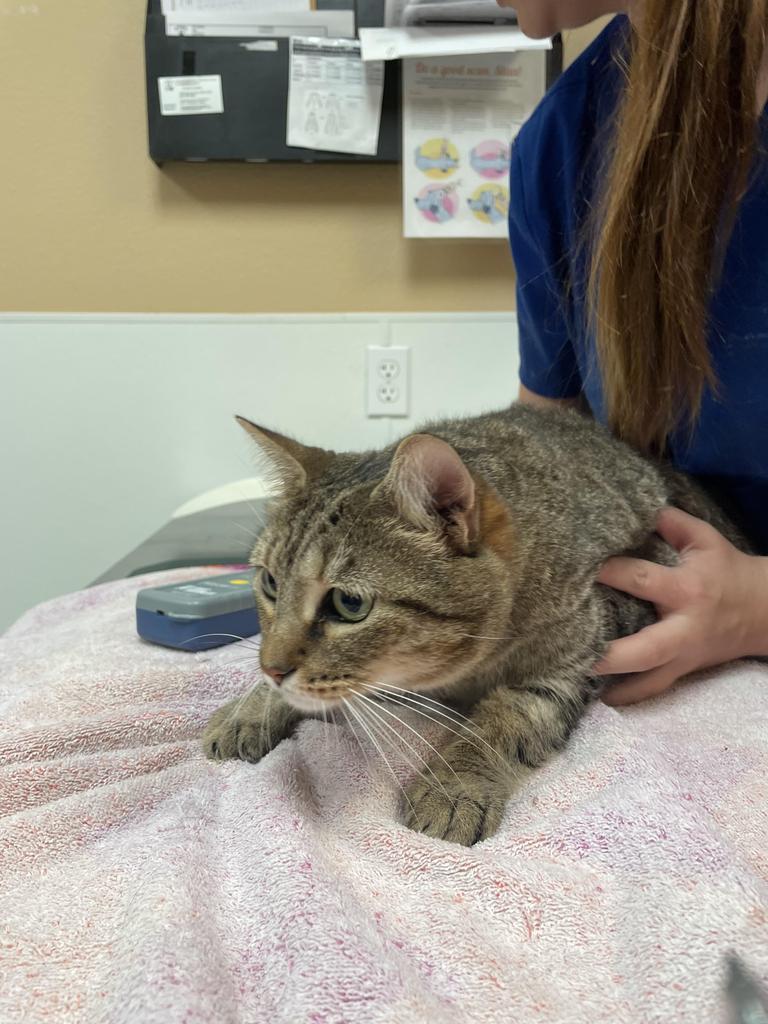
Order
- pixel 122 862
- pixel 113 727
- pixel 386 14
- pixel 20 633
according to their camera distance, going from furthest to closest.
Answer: pixel 386 14 < pixel 20 633 < pixel 113 727 < pixel 122 862

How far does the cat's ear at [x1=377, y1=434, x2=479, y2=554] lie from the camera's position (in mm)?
704

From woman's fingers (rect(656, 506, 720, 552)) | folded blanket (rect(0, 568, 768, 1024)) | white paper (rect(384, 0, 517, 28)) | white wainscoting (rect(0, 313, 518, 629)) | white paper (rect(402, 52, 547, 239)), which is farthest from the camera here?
white wainscoting (rect(0, 313, 518, 629))

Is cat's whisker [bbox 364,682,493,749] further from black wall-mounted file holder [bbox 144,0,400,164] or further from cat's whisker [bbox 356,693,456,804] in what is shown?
black wall-mounted file holder [bbox 144,0,400,164]

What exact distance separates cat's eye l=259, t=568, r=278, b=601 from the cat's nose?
0.35ft

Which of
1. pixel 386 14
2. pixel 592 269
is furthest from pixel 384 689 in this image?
pixel 386 14

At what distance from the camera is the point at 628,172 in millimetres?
823

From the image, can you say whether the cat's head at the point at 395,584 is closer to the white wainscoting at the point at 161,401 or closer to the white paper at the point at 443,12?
the white wainscoting at the point at 161,401

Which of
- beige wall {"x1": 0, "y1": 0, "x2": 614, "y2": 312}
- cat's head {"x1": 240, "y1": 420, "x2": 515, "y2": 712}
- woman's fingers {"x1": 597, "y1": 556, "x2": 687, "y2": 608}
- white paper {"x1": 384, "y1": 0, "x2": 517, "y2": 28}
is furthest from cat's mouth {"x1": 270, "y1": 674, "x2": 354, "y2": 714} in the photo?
white paper {"x1": 384, "y1": 0, "x2": 517, "y2": 28}

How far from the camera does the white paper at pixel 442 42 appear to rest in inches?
68.3

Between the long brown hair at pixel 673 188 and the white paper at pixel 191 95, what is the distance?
1.25m

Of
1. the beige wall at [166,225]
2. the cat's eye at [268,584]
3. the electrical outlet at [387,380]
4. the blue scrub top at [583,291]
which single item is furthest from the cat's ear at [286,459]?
the beige wall at [166,225]

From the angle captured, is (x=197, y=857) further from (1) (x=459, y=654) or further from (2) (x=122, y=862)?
(1) (x=459, y=654)

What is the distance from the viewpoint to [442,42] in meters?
1.74

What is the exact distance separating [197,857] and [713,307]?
0.91m
